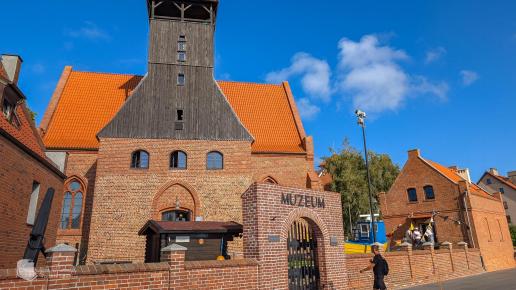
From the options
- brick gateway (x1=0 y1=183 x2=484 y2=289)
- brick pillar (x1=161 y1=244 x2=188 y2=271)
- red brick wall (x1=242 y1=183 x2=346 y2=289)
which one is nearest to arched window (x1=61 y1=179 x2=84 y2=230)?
brick gateway (x1=0 y1=183 x2=484 y2=289)

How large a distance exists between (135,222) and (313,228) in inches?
433

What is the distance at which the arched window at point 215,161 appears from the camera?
20.8 meters

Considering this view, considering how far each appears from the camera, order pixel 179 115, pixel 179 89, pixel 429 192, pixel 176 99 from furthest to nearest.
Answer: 1. pixel 429 192
2. pixel 179 89
3. pixel 176 99
4. pixel 179 115

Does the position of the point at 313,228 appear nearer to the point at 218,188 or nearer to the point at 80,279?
the point at 80,279

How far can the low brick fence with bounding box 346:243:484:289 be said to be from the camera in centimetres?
1322

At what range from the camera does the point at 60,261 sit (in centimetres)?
711

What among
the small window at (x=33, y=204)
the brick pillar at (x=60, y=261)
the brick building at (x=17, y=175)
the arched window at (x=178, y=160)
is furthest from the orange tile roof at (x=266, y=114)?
the brick pillar at (x=60, y=261)

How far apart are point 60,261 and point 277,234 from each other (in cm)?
571

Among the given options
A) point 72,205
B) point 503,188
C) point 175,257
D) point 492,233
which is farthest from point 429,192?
point 503,188

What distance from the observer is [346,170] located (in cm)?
3912

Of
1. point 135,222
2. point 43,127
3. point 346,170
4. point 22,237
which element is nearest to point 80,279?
point 22,237

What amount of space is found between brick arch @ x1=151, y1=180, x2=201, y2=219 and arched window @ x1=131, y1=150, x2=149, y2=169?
1733 mm

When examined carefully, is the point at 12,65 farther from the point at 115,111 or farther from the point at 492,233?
the point at 492,233

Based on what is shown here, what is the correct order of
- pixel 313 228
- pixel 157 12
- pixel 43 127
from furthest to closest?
1. pixel 157 12
2. pixel 43 127
3. pixel 313 228
